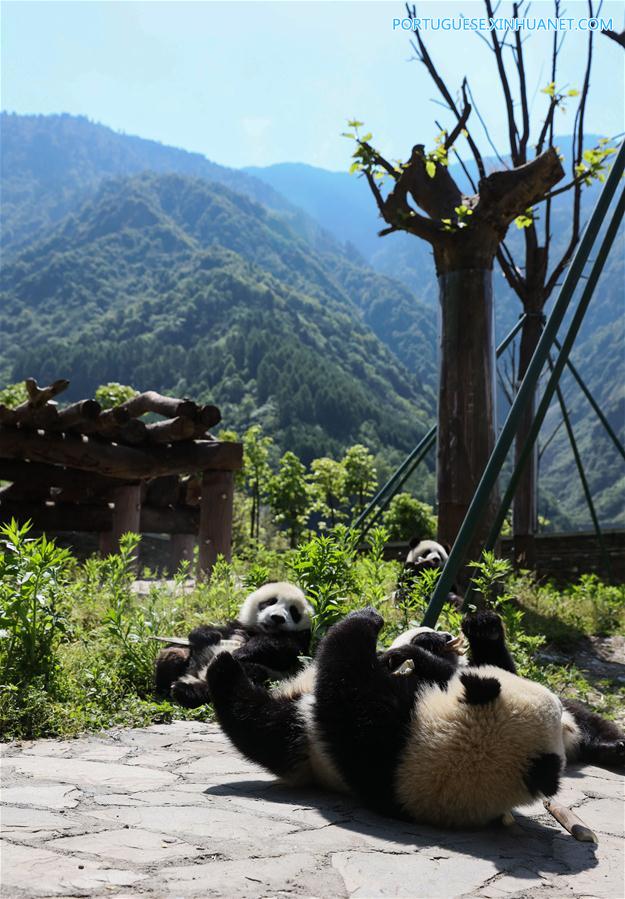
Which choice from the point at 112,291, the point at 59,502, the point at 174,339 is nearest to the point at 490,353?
the point at 59,502

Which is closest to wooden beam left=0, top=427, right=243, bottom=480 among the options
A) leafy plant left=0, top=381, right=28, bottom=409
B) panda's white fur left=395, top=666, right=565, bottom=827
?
panda's white fur left=395, top=666, right=565, bottom=827

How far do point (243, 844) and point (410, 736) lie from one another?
25.9 inches

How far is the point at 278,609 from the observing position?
4234 mm

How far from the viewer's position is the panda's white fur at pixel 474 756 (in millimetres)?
2439

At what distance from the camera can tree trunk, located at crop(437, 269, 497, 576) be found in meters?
7.29

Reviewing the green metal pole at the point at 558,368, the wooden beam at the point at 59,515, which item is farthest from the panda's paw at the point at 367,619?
the wooden beam at the point at 59,515

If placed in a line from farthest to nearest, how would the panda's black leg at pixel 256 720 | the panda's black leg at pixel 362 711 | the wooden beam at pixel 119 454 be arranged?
1. the wooden beam at pixel 119 454
2. the panda's black leg at pixel 256 720
3. the panda's black leg at pixel 362 711

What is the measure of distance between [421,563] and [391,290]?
635 ft

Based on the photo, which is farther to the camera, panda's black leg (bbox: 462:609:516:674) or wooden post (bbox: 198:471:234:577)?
wooden post (bbox: 198:471:234:577)

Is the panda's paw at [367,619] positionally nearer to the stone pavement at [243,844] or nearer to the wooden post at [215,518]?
the stone pavement at [243,844]

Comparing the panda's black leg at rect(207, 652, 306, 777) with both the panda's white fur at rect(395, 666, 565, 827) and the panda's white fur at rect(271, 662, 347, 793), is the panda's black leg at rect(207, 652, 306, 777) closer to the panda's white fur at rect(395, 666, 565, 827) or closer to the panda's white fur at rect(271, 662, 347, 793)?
the panda's white fur at rect(271, 662, 347, 793)

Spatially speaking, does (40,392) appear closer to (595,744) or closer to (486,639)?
(595,744)

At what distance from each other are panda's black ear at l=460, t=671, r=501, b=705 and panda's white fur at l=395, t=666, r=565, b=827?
0.07 ft

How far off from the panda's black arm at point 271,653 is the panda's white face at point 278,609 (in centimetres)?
11
